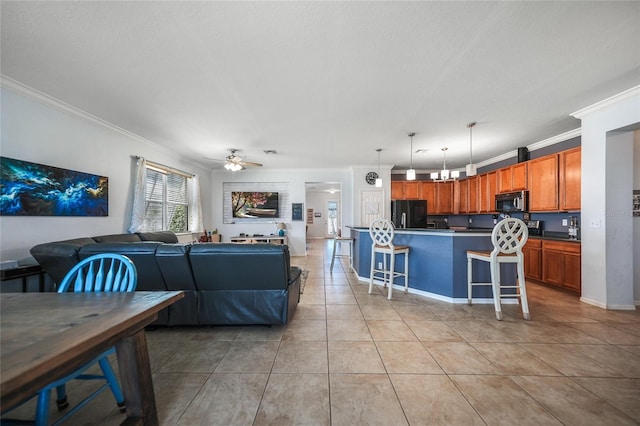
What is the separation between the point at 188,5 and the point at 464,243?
3812 millimetres

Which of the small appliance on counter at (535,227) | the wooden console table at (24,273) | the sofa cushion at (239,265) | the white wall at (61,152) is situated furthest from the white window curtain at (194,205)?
the small appliance on counter at (535,227)

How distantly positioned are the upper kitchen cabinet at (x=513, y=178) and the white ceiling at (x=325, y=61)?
3.96 ft

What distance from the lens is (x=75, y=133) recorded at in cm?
329

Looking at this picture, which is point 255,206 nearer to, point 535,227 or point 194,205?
point 194,205

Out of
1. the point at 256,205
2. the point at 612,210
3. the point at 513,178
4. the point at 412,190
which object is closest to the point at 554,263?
the point at 612,210

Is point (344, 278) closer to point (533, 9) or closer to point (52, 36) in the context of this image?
point (533, 9)

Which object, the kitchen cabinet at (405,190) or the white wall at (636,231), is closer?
the white wall at (636,231)

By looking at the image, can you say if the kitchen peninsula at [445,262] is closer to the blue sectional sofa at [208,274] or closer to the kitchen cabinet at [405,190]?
the blue sectional sofa at [208,274]

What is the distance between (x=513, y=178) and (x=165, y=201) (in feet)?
24.2

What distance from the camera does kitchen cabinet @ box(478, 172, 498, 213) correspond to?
558 cm

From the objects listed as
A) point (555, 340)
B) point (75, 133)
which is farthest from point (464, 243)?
point (75, 133)

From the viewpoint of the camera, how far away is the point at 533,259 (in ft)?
14.4

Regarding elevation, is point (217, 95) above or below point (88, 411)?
above

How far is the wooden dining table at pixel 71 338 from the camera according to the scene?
70cm
